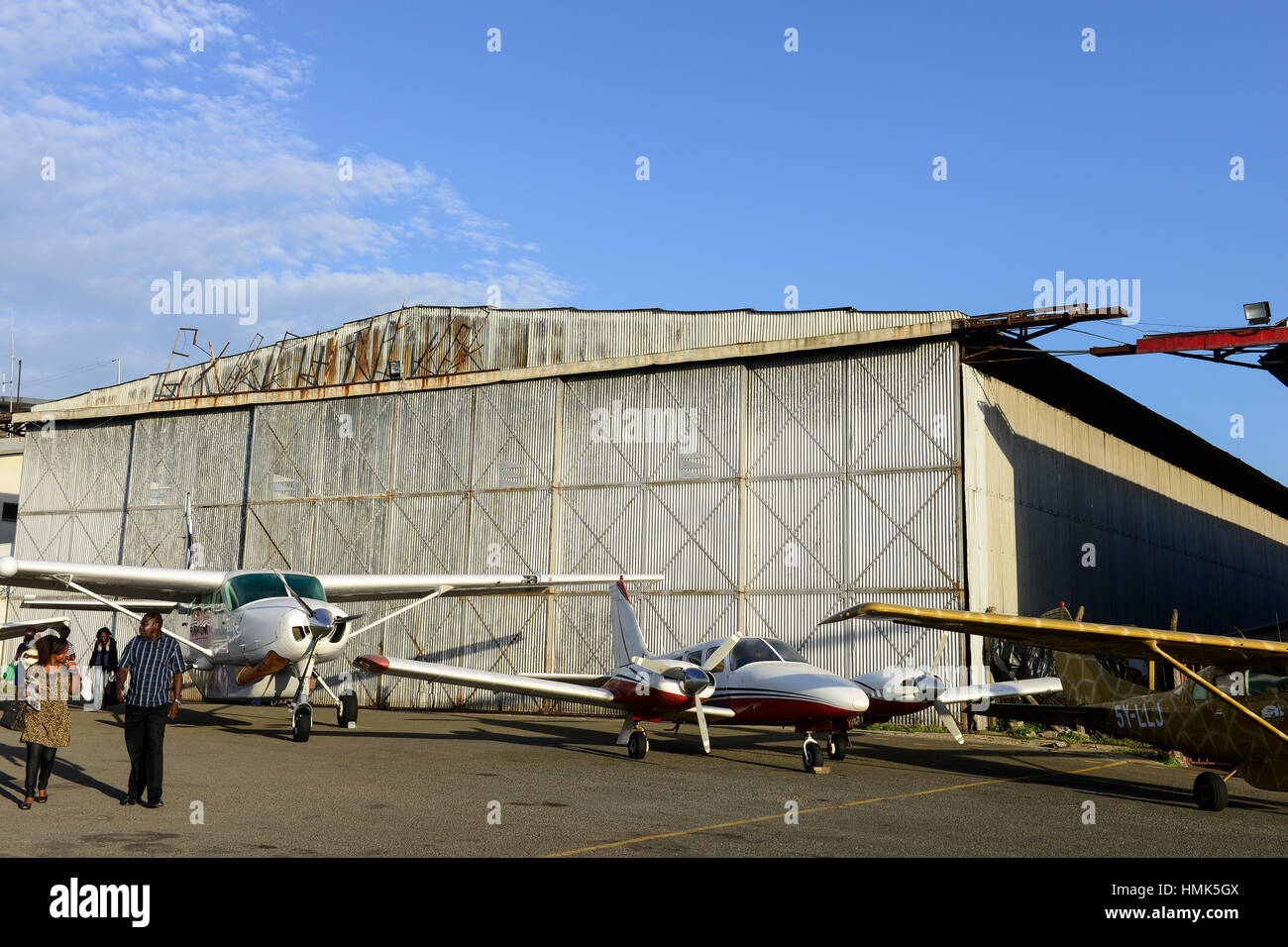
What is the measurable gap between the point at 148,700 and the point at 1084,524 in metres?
26.6

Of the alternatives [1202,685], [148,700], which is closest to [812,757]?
[1202,685]

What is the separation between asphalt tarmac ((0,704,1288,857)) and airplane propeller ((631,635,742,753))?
71 centimetres

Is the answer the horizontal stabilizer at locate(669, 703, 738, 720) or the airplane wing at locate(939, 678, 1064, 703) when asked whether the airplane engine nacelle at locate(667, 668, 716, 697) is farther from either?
the airplane wing at locate(939, 678, 1064, 703)

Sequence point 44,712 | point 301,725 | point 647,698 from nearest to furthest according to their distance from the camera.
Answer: point 44,712, point 647,698, point 301,725

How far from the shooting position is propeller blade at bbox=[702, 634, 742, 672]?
50.6ft

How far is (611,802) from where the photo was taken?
1071cm

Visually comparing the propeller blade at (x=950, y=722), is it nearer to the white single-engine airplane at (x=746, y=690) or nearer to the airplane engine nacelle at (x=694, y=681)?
the white single-engine airplane at (x=746, y=690)

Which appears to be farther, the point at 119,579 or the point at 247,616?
the point at 119,579

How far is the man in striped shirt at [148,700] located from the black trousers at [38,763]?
719 millimetres

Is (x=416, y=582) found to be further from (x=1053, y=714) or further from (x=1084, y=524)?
(x=1084, y=524)

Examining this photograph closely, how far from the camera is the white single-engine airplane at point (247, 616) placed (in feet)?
56.7
